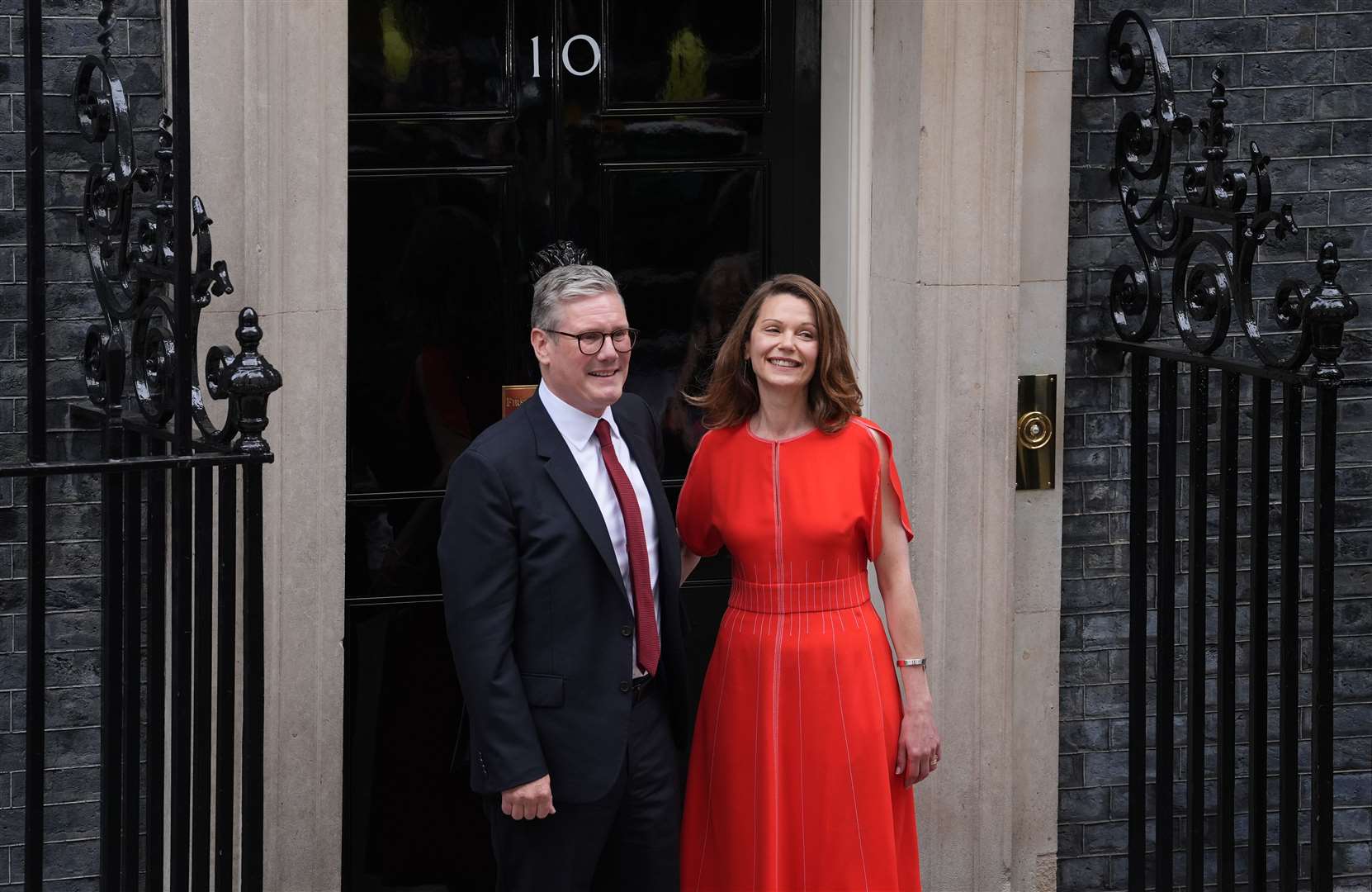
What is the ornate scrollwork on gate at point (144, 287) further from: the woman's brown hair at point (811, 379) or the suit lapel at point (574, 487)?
the woman's brown hair at point (811, 379)

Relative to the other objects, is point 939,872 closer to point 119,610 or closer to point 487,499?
point 487,499

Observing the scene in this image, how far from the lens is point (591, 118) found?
199 inches

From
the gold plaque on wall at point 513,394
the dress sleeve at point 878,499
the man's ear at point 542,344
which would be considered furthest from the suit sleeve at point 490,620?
the gold plaque on wall at point 513,394

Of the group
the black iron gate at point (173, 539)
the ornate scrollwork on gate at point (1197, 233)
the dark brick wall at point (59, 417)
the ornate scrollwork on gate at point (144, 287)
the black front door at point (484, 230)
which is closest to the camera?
the black iron gate at point (173, 539)

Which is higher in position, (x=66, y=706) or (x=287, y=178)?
(x=287, y=178)

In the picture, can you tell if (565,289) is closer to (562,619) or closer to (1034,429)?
(562,619)

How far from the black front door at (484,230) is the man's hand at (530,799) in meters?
1.43

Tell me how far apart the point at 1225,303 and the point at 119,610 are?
2.74 m

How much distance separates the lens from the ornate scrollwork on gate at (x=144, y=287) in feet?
12.0

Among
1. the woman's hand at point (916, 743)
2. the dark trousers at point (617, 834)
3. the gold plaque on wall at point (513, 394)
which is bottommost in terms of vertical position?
the dark trousers at point (617, 834)

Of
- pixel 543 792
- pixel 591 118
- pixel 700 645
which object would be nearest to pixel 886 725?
pixel 543 792

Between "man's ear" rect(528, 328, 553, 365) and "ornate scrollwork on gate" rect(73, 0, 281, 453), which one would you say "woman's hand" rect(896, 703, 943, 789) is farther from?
"ornate scrollwork on gate" rect(73, 0, 281, 453)

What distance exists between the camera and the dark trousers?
380 centimetres

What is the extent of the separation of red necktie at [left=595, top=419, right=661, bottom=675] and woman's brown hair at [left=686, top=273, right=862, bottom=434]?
1.27 feet
